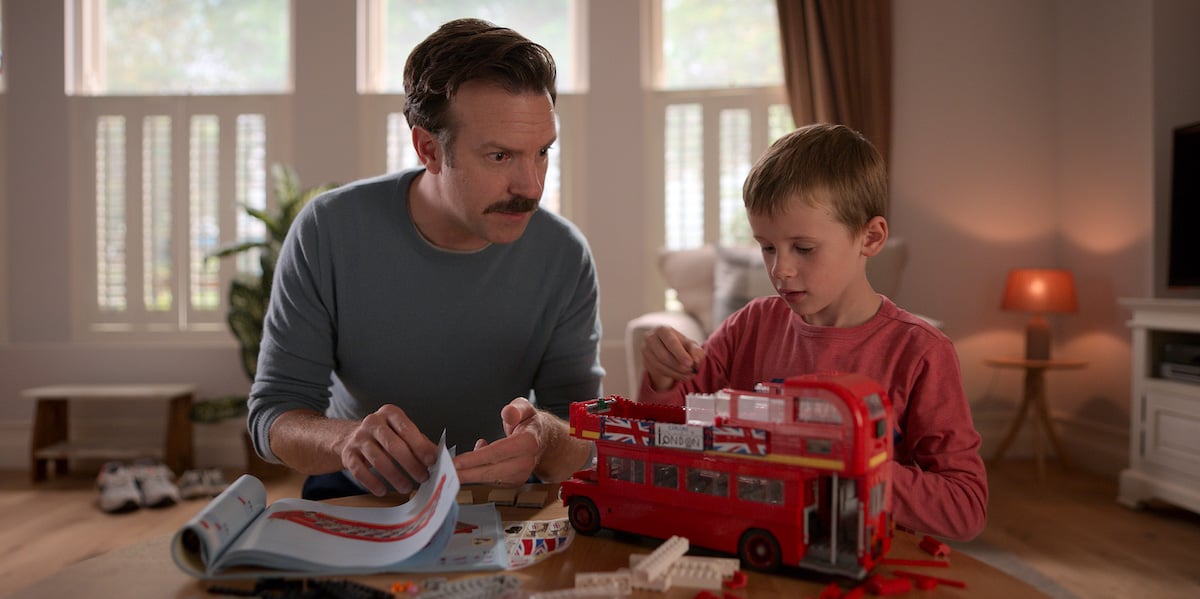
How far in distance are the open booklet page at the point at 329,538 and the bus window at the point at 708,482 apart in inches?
8.1

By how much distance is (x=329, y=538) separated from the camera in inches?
35.6

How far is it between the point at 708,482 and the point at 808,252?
365mm

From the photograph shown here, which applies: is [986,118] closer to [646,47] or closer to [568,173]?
[646,47]

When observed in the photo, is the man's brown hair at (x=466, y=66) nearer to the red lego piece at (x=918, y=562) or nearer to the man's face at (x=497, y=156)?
the man's face at (x=497, y=156)

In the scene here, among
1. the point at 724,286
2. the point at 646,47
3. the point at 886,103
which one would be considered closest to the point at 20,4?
the point at 646,47

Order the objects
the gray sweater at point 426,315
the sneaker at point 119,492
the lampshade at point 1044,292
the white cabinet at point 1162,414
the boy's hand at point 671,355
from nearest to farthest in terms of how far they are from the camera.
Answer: the boy's hand at point 671,355 → the gray sweater at point 426,315 → the white cabinet at point 1162,414 → the sneaker at point 119,492 → the lampshade at point 1044,292

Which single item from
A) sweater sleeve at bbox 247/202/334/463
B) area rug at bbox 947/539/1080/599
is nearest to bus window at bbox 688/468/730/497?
sweater sleeve at bbox 247/202/334/463

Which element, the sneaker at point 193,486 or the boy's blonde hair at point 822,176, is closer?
the boy's blonde hair at point 822,176

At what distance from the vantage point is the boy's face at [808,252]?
3.56 ft

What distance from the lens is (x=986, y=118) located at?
4.29 m

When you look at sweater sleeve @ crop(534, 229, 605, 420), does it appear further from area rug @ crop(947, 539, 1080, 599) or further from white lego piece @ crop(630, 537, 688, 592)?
area rug @ crop(947, 539, 1080, 599)

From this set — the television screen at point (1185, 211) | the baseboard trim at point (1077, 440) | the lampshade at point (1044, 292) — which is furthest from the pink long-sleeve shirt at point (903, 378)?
the baseboard trim at point (1077, 440)

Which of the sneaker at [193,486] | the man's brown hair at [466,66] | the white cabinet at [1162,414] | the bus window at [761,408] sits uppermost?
the man's brown hair at [466,66]


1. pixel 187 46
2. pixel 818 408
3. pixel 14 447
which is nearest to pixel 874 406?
pixel 818 408
